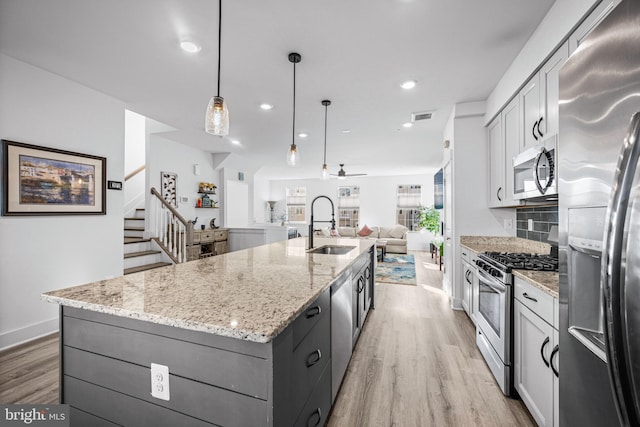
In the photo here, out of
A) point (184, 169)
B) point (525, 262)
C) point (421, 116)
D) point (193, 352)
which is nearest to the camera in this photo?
point (193, 352)

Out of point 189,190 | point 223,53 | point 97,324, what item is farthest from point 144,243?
point 97,324

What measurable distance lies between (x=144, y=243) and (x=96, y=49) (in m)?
3.14

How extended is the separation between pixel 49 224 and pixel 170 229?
2003 millimetres

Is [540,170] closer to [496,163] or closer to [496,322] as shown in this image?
[496,322]

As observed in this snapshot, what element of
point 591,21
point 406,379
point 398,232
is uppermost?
point 591,21

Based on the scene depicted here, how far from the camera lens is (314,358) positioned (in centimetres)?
127

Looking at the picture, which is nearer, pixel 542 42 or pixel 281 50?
pixel 542 42

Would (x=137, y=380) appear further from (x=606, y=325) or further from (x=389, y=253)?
(x=389, y=253)

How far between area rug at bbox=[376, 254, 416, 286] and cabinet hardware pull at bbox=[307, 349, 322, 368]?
12.8 ft

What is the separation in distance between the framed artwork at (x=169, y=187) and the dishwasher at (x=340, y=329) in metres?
4.45

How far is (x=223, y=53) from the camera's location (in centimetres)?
238

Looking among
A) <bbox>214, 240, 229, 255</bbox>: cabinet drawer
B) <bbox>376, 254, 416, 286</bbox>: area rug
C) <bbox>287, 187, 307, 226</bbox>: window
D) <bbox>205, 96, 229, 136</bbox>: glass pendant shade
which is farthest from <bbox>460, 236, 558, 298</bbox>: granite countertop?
<bbox>287, 187, 307, 226</bbox>: window

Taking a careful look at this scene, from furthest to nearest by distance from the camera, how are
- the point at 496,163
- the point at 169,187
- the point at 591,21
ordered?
the point at 169,187 < the point at 496,163 < the point at 591,21

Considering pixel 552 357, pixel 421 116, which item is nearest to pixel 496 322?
pixel 552 357
